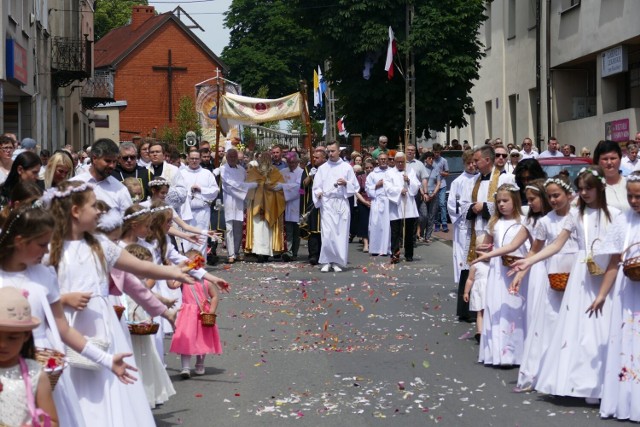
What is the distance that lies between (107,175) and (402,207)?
12177 mm

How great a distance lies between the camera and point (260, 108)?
23.4 metres

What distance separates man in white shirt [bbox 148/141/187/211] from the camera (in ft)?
47.2

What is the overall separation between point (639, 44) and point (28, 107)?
52.7 feet

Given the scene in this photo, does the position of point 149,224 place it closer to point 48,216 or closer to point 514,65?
point 48,216

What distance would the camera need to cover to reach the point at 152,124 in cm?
8094

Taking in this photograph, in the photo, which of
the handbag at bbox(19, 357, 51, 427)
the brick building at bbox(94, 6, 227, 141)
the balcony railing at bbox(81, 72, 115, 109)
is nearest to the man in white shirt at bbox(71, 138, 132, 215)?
the handbag at bbox(19, 357, 51, 427)

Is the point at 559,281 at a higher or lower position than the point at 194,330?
higher

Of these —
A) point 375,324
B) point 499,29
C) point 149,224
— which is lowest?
point 375,324

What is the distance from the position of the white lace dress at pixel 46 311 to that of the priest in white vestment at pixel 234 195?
15621 millimetres

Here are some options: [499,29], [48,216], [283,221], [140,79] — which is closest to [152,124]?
[140,79]

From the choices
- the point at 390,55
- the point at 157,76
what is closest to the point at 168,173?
the point at 390,55

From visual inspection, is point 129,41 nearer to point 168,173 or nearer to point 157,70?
point 157,70

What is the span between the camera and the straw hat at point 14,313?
176 inches

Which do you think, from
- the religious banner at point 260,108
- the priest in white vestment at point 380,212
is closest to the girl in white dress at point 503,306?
the priest in white vestment at point 380,212
